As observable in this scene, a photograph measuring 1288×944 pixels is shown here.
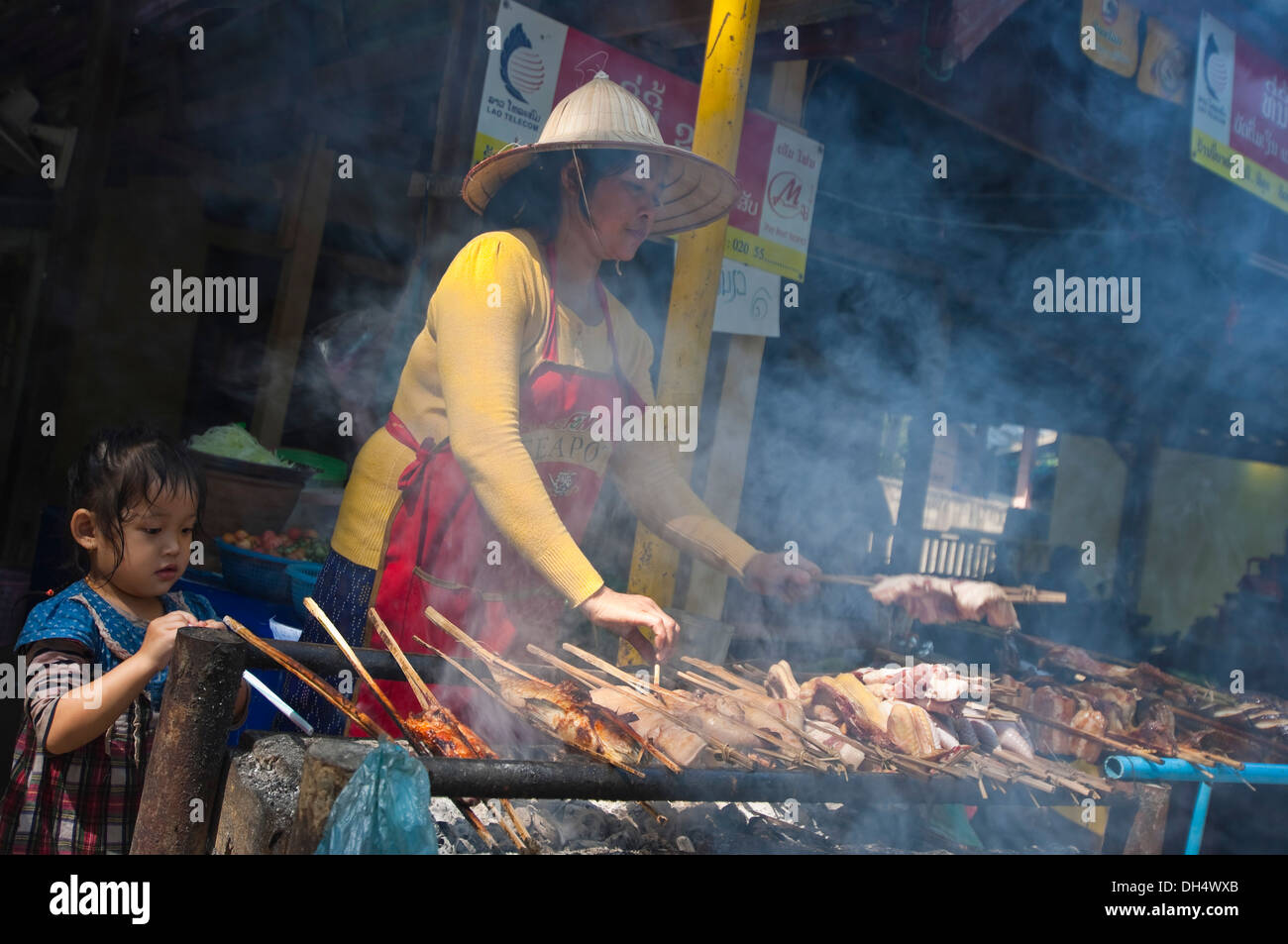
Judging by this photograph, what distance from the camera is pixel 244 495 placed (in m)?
4.60

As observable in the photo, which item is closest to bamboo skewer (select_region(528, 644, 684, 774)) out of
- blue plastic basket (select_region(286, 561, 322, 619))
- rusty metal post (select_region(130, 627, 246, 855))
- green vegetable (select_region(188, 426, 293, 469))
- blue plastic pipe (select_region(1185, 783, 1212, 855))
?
rusty metal post (select_region(130, 627, 246, 855))

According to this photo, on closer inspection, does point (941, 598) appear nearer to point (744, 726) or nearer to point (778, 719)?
point (778, 719)

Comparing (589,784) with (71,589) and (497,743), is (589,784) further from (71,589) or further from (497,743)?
(71,589)

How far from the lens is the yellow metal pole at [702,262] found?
13.1 ft

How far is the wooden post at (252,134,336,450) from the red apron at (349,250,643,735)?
17.0 feet

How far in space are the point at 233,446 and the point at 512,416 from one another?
3118 millimetres

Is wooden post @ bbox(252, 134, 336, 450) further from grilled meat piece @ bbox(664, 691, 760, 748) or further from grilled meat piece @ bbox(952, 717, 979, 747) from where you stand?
grilled meat piece @ bbox(952, 717, 979, 747)

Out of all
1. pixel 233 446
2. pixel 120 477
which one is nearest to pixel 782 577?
pixel 120 477

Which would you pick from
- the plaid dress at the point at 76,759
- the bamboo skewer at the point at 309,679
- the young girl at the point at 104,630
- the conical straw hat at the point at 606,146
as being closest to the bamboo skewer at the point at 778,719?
the bamboo skewer at the point at 309,679

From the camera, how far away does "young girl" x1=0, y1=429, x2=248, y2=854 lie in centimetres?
228

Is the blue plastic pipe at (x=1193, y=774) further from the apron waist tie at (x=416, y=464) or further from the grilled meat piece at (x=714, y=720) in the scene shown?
the apron waist tie at (x=416, y=464)
